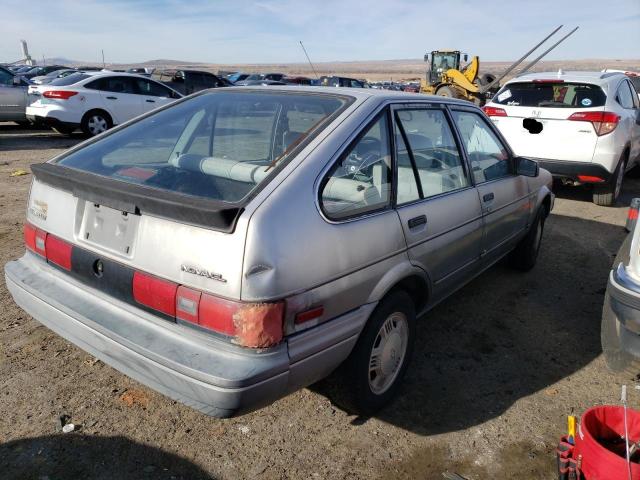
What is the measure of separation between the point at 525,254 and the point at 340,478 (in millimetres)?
3145

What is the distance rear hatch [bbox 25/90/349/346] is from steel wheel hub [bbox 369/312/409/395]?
0.89 m

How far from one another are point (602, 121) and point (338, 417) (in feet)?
19.1

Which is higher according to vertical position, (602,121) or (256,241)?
(602,121)

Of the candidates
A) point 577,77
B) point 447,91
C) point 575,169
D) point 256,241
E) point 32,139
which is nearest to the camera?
point 256,241

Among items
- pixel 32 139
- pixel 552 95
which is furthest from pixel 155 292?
pixel 32 139

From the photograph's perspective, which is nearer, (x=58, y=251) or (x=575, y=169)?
(x=58, y=251)

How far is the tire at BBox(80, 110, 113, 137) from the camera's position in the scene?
11.6 meters

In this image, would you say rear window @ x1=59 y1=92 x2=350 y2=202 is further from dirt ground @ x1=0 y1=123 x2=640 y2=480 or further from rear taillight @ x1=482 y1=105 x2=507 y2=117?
rear taillight @ x1=482 y1=105 x2=507 y2=117

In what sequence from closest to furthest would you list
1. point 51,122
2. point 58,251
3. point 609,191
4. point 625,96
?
point 58,251 → point 609,191 → point 625,96 → point 51,122

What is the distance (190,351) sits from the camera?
6.52 ft

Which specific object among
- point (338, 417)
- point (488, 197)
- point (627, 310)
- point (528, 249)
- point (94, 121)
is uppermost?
point (488, 197)

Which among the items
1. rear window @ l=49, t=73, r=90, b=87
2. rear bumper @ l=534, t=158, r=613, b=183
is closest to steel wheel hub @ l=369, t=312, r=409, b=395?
rear bumper @ l=534, t=158, r=613, b=183

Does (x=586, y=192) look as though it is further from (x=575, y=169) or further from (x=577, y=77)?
(x=577, y=77)

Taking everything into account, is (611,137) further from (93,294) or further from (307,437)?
(93,294)
